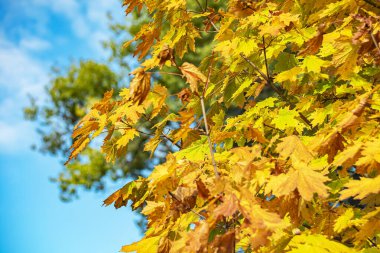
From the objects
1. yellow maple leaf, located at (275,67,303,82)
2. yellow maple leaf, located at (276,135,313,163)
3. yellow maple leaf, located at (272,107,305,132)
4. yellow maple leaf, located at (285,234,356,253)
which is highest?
yellow maple leaf, located at (275,67,303,82)

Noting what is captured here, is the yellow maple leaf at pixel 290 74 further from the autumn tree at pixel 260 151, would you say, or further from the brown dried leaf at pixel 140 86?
the brown dried leaf at pixel 140 86

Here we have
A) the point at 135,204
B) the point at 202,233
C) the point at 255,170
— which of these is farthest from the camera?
the point at 135,204

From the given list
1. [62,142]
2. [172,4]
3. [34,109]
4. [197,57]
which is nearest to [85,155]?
[62,142]

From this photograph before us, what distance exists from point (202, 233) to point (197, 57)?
547 inches

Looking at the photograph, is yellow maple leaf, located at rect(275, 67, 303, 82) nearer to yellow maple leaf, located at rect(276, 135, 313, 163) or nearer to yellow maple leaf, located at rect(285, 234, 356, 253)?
yellow maple leaf, located at rect(276, 135, 313, 163)

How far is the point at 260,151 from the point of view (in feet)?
5.72

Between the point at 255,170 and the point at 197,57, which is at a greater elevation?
the point at 197,57

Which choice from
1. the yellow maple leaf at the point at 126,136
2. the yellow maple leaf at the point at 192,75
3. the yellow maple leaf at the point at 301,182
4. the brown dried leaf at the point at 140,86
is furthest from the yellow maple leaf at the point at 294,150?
the yellow maple leaf at the point at 126,136

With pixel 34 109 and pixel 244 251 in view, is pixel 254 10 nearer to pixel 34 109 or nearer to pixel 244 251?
pixel 244 251

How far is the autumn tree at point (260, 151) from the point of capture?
162 cm

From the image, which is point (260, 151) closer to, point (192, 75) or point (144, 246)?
point (192, 75)

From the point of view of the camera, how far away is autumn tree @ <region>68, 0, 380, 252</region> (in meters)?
1.62

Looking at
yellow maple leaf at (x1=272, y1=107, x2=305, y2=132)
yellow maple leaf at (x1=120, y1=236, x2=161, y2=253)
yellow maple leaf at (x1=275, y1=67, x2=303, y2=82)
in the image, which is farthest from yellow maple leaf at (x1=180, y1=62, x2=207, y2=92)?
yellow maple leaf at (x1=272, y1=107, x2=305, y2=132)

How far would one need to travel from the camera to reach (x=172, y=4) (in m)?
3.07
